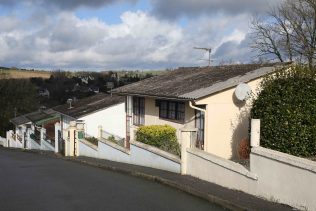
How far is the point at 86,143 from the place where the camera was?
937 inches

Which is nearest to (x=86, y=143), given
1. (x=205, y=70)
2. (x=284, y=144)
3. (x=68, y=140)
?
(x=68, y=140)

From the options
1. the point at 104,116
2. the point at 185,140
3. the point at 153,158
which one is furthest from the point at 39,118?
the point at 185,140

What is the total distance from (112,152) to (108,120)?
20437 millimetres

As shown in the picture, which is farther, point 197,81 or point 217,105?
point 197,81

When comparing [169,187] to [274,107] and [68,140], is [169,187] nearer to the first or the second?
[274,107]

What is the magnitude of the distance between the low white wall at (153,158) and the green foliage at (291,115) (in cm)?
255

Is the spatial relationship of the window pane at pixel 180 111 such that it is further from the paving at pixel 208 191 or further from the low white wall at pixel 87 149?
the paving at pixel 208 191

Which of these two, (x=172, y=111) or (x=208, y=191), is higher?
(x=172, y=111)

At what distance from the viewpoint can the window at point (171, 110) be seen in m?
20.8

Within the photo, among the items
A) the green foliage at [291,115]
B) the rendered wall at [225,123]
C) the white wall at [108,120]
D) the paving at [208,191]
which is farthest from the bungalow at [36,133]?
the green foliage at [291,115]

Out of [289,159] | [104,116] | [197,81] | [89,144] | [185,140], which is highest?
[197,81]

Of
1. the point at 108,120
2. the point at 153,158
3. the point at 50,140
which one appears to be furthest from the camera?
the point at 108,120

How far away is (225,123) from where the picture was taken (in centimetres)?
1892

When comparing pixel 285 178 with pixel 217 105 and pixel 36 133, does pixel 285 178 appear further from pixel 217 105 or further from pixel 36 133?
pixel 36 133
